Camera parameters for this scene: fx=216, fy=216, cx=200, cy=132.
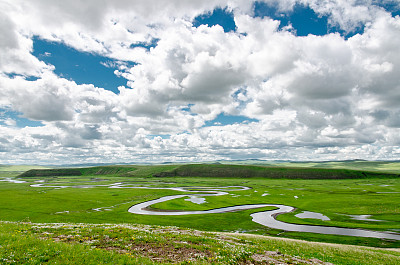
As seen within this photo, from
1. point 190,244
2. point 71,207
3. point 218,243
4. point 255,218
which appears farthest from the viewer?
point 71,207

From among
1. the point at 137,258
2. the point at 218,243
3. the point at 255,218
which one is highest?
the point at 137,258

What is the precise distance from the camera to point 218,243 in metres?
22.8

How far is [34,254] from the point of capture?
14289 millimetres

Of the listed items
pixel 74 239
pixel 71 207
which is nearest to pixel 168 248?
pixel 74 239

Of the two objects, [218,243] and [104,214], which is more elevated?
[218,243]

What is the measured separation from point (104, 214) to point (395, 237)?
7680 cm

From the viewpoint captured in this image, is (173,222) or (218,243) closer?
(218,243)

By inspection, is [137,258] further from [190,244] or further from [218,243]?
[218,243]

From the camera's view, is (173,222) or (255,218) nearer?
(173,222)

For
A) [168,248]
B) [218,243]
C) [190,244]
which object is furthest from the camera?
[218,243]

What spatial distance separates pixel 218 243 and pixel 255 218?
50.7 metres

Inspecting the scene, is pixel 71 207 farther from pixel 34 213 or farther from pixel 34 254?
pixel 34 254

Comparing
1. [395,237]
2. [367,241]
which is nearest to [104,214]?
[367,241]

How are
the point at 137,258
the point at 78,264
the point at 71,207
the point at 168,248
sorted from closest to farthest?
the point at 78,264, the point at 137,258, the point at 168,248, the point at 71,207
